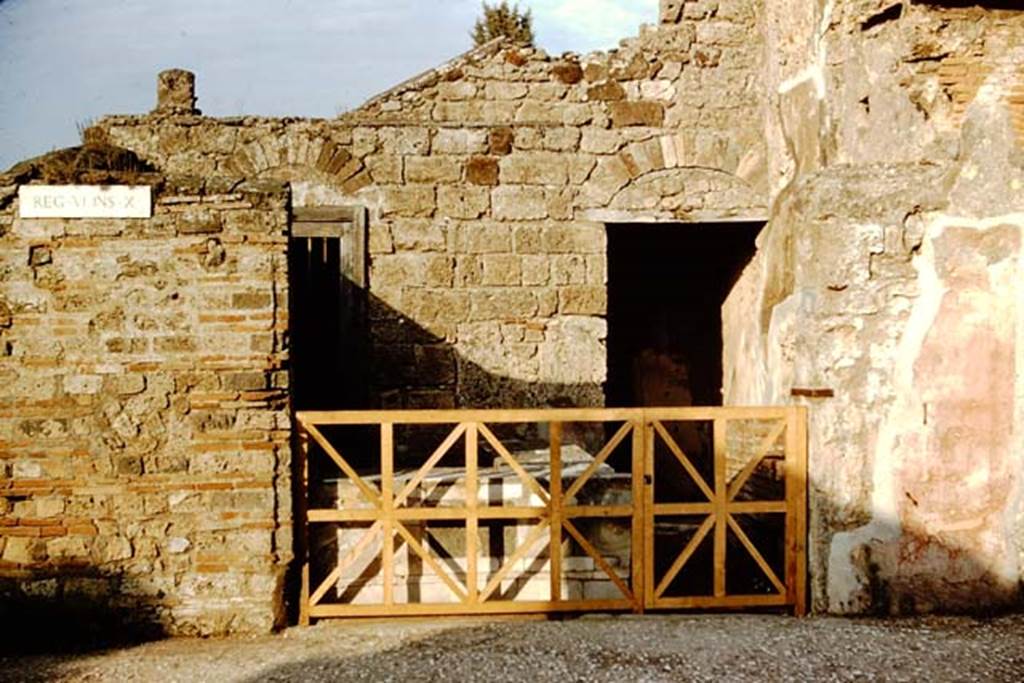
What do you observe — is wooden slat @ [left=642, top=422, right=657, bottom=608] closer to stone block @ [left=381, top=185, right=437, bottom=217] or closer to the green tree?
stone block @ [left=381, top=185, right=437, bottom=217]

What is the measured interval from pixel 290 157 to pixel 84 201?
2.86 metres

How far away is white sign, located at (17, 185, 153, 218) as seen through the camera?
4805 mm

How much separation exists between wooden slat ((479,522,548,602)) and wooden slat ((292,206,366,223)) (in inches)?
140

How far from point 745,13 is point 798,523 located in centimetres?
475

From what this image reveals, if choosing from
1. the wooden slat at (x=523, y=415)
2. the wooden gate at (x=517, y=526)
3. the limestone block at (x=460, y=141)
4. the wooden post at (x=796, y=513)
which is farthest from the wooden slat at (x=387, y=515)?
the limestone block at (x=460, y=141)

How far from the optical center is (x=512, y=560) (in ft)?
16.6

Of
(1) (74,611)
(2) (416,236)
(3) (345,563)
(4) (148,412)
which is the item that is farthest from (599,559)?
(2) (416,236)

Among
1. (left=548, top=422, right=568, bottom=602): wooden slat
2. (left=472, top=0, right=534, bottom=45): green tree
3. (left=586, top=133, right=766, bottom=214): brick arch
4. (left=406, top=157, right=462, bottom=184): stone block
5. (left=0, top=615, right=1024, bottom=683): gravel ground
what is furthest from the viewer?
(left=472, top=0, right=534, bottom=45): green tree

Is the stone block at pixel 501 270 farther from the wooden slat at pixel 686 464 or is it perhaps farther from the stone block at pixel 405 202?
the wooden slat at pixel 686 464

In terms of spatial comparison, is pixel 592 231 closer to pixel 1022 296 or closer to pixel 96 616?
pixel 1022 296

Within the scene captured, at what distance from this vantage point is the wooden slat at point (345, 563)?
16.6 ft

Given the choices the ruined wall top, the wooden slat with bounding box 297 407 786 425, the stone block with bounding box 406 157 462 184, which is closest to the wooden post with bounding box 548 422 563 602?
the wooden slat with bounding box 297 407 786 425

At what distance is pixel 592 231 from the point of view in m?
7.74

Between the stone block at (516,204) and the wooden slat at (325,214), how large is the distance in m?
1.15
